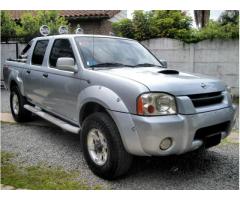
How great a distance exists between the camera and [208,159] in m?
4.45

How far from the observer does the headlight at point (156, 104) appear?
3.27 metres

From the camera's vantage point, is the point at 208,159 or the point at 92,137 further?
the point at 208,159

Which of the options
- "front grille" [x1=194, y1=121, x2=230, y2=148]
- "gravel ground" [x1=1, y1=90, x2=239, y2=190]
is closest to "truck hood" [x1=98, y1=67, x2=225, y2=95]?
"front grille" [x1=194, y1=121, x2=230, y2=148]

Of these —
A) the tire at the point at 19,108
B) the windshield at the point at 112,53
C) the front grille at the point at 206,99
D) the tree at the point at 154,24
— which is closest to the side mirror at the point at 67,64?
the windshield at the point at 112,53

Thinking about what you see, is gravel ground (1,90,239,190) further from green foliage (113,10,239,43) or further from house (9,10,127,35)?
house (9,10,127,35)

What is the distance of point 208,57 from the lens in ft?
31.5

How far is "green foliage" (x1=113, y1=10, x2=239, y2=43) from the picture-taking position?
9.87m

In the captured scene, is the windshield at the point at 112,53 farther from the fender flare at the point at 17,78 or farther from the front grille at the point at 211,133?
the fender flare at the point at 17,78

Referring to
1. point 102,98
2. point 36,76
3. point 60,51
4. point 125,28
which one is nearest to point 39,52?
point 36,76

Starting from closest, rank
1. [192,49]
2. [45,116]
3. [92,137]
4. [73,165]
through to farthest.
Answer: [92,137] < [73,165] < [45,116] < [192,49]
